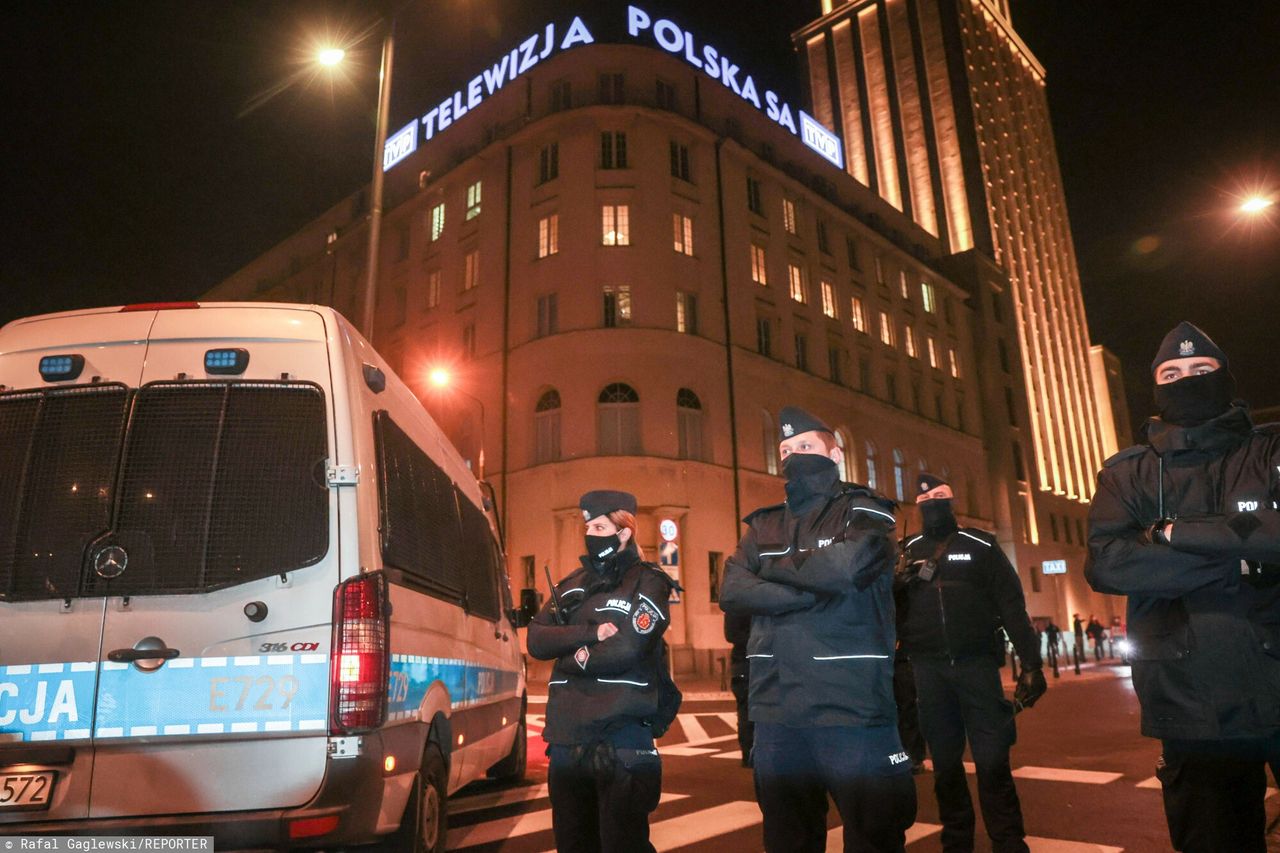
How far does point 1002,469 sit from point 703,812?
151ft

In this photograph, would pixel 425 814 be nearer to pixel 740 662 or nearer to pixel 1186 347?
pixel 740 662

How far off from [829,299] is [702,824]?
33.9m

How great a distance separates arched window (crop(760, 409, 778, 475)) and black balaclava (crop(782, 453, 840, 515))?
2808cm

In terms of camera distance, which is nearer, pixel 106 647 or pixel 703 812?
pixel 106 647

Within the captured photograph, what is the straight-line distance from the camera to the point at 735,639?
6457 millimetres

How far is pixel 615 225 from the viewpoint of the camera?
1179 inches

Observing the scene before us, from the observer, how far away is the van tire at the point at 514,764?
8.02 m

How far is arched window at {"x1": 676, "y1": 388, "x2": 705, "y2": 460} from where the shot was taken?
28.9 meters

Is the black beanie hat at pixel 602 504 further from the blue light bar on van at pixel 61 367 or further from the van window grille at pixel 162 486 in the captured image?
the blue light bar on van at pixel 61 367

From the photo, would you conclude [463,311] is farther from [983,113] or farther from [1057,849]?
[983,113]

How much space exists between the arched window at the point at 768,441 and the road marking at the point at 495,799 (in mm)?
24074

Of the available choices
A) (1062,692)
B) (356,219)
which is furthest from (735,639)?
(356,219)

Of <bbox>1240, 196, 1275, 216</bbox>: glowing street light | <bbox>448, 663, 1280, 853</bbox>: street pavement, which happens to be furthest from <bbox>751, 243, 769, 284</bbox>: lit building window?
<bbox>448, 663, 1280, 853</bbox>: street pavement

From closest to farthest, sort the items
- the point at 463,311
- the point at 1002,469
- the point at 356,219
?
the point at 463,311, the point at 356,219, the point at 1002,469
